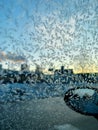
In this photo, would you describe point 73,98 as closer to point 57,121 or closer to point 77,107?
point 77,107

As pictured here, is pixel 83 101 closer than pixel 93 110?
No

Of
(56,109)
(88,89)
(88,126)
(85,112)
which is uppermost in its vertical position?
(88,89)

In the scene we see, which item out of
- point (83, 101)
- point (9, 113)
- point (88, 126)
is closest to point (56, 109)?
point (9, 113)

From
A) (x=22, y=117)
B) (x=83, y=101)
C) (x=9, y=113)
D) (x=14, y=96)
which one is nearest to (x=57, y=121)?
(x=22, y=117)

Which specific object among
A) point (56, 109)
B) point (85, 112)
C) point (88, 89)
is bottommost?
point (56, 109)

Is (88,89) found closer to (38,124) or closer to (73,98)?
(73,98)

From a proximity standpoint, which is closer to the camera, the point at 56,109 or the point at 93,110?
the point at 93,110

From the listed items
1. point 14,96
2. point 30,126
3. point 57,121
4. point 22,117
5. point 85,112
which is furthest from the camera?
point 14,96

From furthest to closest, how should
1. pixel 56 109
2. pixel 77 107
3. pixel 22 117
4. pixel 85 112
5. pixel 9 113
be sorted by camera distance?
pixel 56 109, pixel 9 113, pixel 22 117, pixel 77 107, pixel 85 112

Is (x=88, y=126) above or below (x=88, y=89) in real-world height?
below
